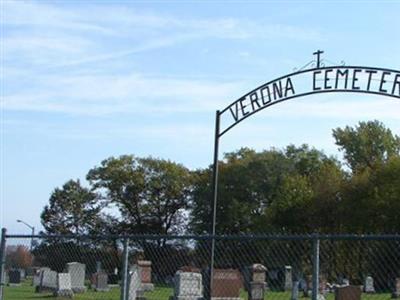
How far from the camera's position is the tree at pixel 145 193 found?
78.6 metres

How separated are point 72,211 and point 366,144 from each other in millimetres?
29917

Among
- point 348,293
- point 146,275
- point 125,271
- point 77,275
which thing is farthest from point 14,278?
point 125,271

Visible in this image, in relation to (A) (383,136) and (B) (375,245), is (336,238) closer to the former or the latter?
(B) (375,245)

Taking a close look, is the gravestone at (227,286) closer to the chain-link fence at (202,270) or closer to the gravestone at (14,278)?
the chain-link fence at (202,270)

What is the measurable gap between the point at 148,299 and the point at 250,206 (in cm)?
4732

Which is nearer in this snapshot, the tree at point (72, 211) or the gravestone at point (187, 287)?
the gravestone at point (187, 287)

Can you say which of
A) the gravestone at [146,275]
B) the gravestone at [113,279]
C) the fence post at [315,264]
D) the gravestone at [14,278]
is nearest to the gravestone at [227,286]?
the gravestone at [146,275]

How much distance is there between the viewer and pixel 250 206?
239 ft

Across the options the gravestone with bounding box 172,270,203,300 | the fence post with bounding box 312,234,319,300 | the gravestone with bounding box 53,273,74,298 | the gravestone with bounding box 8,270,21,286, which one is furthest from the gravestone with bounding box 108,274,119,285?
the fence post with bounding box 312,234,319,300

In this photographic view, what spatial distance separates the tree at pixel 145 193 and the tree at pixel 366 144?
16.2 meters

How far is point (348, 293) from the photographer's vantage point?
22094 millimetres

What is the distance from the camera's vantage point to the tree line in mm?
64625

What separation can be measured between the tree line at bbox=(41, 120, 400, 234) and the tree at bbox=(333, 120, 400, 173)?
0.10 m

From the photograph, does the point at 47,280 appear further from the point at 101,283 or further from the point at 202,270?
the point at 202,270
